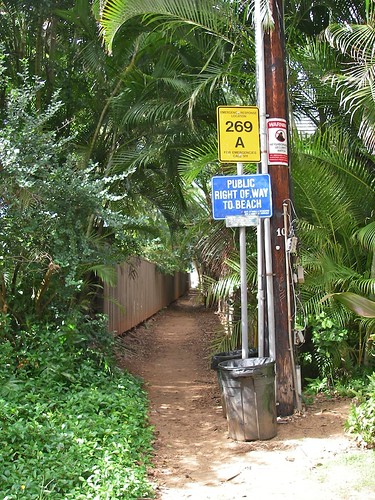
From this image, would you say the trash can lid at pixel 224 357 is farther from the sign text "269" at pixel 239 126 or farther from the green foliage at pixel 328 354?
the sign text "269" at pixel 239 126

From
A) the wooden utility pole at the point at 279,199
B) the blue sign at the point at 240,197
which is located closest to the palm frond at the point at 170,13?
the wooden utility pole at the point at 279,199

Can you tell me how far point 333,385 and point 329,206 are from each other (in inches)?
90.2

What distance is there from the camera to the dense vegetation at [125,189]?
215 inches

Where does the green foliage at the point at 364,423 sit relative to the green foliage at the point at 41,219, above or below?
below

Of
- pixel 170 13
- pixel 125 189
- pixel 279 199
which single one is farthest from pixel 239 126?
pixel 125 189

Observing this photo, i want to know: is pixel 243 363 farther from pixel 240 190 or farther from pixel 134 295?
pixel 134 295

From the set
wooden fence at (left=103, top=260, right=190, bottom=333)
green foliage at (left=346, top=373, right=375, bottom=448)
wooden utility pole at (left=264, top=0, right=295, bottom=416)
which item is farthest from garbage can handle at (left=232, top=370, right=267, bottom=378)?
wooden fence at (left=103, top=260, right=190, bottom=333)

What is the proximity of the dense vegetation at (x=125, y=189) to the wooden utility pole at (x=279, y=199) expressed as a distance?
0.37 meters

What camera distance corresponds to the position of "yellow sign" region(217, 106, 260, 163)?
6316 mm

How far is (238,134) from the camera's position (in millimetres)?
6348

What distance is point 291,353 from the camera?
6.48 m

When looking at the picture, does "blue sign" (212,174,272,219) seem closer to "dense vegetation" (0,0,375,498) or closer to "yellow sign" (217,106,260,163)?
"yellow sign" (217,106,260,163)

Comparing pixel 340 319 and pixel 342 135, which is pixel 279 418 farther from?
pixel 342 135

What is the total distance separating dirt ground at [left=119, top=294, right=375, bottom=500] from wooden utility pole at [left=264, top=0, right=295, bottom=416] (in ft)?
1.40
